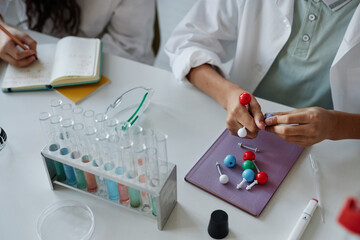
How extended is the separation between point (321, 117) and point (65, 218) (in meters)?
0.59

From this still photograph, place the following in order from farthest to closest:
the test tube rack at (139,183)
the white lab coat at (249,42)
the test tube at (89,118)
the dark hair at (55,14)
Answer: the dark hair at (55,14)
the white lab coat at (249,42)
the test tube at (89,118)
the test tube rack at (139,183)

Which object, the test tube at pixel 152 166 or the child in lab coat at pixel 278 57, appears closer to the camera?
the test tube at pixel 152 166

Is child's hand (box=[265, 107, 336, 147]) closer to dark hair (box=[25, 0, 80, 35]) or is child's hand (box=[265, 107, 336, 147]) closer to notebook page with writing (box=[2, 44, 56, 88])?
notebook page with writing (box=[2, 44, 56, 88])

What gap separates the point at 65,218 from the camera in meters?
0.72

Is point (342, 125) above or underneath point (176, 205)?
above

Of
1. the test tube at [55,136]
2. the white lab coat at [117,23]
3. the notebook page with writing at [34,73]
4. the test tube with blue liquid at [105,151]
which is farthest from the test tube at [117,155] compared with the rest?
the white lab coat at [117,23]

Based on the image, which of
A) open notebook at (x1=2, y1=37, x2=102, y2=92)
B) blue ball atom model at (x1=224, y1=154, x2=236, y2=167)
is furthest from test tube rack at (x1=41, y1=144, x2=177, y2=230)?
A: open notebook at (x1=2, y1=37, x2=102, y2=92)

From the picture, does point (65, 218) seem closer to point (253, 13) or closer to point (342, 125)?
point (342, 125)

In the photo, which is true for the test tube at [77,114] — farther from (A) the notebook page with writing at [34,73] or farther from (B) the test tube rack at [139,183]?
(A) the notebook page with writing at [34,73]

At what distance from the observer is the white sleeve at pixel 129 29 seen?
141 centimetres

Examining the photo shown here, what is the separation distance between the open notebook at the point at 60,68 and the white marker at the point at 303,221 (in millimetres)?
658

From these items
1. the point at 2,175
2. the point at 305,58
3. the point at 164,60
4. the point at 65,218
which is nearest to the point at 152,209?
the point at 65,218

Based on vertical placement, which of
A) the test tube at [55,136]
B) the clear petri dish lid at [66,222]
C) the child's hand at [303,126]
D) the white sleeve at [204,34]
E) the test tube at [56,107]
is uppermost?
the white sleeve at [204,34]

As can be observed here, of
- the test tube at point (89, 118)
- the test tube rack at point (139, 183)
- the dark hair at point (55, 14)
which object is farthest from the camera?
the dark hair at point (55, 14)
